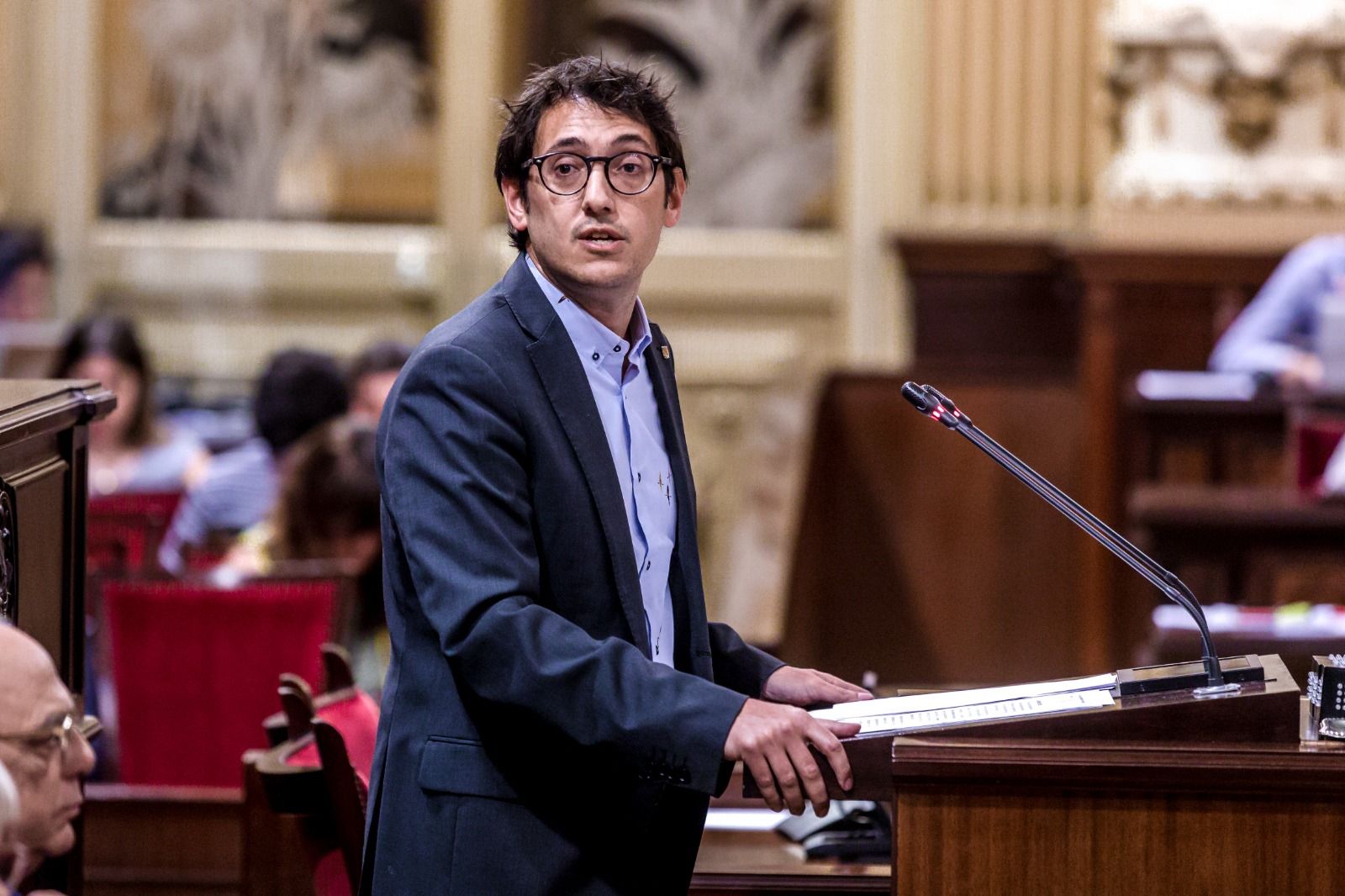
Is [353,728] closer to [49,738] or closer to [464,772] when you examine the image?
[464,772]

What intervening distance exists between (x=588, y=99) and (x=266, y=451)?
11.3ft

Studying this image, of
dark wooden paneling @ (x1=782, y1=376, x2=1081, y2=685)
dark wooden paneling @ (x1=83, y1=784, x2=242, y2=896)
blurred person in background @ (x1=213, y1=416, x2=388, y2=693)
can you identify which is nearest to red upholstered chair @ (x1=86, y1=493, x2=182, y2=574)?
blurred person in background @ (x1=213, y1=416, x2=388, y2=693)

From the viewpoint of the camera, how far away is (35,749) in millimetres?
1453

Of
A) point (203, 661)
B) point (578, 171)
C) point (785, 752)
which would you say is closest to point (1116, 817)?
point (785, 752)

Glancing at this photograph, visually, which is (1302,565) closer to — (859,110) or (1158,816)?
(1158,816)

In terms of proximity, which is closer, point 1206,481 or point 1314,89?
point 1206,481

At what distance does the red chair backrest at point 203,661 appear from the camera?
11.5 ft

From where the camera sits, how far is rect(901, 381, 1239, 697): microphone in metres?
1.71

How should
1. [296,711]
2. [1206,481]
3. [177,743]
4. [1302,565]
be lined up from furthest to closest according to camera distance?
[1206,481] < [1302,565] < [177,743] < [296,711]

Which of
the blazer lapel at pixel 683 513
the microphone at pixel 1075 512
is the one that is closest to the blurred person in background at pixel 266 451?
the blazer lapel at pixel 683 513

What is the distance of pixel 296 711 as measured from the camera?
7.57 feet

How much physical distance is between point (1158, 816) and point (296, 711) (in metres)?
1.10

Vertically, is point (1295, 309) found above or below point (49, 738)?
above

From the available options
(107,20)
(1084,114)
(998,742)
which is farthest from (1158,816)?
(107,20)
